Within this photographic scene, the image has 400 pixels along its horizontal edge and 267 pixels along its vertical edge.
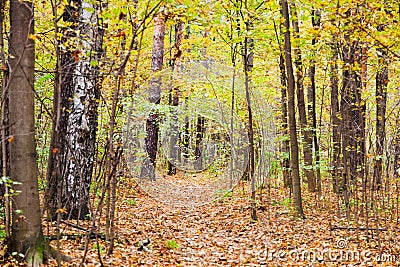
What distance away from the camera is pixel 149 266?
4.99 meters

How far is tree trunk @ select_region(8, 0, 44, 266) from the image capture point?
3986 millimetres

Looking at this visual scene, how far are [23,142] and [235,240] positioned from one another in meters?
4.19

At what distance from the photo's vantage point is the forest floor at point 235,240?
541 cm

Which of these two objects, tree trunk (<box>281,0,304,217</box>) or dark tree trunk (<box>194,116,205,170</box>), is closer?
tree trunk (<box>281,0,304,217</box>)

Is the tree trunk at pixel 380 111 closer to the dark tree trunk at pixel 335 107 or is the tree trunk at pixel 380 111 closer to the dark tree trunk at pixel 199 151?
the dark tree trunk at pixel 335 107

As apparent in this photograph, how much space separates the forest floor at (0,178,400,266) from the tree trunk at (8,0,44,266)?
310 millimetres

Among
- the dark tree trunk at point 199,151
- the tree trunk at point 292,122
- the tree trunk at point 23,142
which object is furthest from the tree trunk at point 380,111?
the dark tree trunk at point 199,151

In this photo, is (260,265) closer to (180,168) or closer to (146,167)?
(146,167)

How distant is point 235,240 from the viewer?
6996 mm

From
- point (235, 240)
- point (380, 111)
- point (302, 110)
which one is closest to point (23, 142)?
point (235, 240)

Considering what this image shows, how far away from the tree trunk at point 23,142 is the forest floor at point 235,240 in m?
0.31

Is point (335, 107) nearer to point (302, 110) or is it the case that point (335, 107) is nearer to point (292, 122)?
point (302, 110)

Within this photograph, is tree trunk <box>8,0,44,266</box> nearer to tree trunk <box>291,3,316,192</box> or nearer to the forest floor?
the forest floor

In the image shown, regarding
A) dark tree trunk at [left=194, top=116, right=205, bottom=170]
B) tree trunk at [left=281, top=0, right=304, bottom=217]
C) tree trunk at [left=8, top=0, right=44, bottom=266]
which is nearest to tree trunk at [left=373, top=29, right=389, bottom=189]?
tree trunk at [left=281, top=0, right=304, bottom=217]
